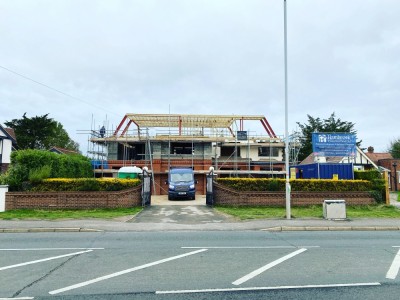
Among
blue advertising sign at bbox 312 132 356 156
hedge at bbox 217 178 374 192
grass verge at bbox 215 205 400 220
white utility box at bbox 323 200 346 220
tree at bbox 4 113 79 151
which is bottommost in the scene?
grass verge at bbox 215 205 400 220

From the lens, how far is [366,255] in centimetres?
815

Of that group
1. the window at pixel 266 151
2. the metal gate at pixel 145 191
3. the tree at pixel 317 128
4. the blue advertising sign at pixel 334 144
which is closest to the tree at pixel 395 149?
the tree at pixel 317 128

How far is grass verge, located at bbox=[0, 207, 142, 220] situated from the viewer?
50.7ft

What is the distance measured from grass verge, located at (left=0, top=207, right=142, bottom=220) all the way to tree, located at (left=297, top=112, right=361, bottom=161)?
4234 cm

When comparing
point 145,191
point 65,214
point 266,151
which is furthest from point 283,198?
point 266,151

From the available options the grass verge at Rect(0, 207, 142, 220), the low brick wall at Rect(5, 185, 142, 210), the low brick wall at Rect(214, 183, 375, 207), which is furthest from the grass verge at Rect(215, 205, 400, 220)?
the low brick wall at Rect(5, 185, 142, 210)

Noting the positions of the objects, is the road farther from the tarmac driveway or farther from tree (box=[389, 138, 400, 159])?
tree (box=[389, 138, 400, 159])

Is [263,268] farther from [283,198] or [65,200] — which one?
[65,200]

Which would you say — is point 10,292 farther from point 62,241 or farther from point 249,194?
point 249,194

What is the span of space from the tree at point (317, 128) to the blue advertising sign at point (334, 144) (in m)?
32.2

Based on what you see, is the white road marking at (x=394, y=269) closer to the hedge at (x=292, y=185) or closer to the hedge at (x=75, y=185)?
the hedge at (x=292, y=185)

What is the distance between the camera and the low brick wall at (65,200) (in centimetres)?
1794

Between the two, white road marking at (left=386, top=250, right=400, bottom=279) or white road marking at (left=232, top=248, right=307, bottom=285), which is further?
white road marking at (left=386, top=250, right=400, bottom=279)

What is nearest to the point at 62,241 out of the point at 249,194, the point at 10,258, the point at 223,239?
the point at 10,258
